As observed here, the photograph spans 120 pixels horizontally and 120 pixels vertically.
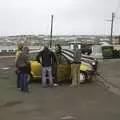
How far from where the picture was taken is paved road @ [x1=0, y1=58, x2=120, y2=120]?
10562 millimetres

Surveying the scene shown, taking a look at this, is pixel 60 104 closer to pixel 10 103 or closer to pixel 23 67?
pixel 10 103

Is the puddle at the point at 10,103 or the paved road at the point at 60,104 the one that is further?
the puddle at the point at 10,103

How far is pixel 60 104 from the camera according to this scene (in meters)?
12.4

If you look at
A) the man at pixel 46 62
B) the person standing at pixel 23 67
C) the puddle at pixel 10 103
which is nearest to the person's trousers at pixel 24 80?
the person standing at pixel 23 67

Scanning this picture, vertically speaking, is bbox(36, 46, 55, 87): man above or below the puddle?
above

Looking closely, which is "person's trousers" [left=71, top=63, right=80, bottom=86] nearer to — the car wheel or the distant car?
the distant car

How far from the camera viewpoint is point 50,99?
44.4 ft

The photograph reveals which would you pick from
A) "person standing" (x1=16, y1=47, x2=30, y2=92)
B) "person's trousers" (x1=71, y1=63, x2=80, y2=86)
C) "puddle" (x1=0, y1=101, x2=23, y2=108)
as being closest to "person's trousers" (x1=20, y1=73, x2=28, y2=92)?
"person standing" (x1=16, y1=47, x2=30, y2=92)

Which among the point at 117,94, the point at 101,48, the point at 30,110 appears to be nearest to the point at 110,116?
the point at 30,110

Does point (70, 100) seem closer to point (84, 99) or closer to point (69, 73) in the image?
point (84, 99)

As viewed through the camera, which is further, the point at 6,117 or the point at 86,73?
the point at 86,73

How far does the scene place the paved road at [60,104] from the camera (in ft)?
34.7

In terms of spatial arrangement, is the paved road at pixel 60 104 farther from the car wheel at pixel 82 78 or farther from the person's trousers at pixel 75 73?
the car wheel at pixel 82 78

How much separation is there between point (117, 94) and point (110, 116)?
4.55 meters
